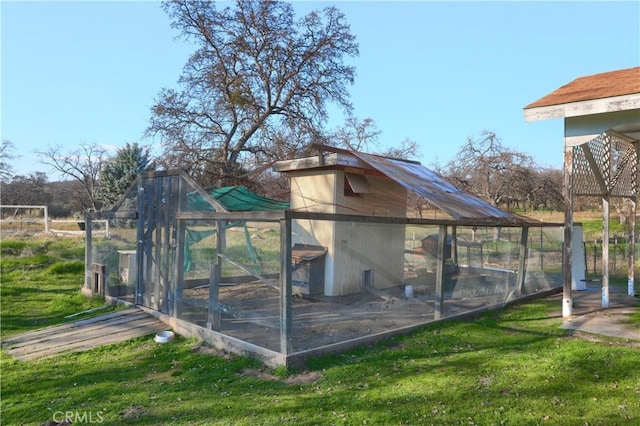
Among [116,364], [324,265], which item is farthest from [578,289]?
[116,364]

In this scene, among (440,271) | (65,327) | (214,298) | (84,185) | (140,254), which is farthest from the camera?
(84,185)

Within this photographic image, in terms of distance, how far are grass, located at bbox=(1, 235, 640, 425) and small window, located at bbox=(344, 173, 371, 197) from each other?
300 cm

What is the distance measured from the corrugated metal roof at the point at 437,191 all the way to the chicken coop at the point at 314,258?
0.04 meters

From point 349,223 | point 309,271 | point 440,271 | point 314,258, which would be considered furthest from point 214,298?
point 440,271

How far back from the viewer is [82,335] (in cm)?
677

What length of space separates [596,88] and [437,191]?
110 inches

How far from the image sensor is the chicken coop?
566 cm

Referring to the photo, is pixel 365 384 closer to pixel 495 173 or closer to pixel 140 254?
pixel 140 254

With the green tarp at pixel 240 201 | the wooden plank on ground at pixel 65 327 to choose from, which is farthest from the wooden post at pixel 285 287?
the wooden plank on ground at pixel 65 327

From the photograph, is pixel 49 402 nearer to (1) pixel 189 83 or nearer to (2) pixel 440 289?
(2) pixel 440 289

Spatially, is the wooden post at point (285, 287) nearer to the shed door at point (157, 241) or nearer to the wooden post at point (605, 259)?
the shed door at point (157, 241)

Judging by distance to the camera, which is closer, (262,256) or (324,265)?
(262,256)

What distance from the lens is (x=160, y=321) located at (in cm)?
718

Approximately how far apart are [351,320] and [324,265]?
1.56 meters
